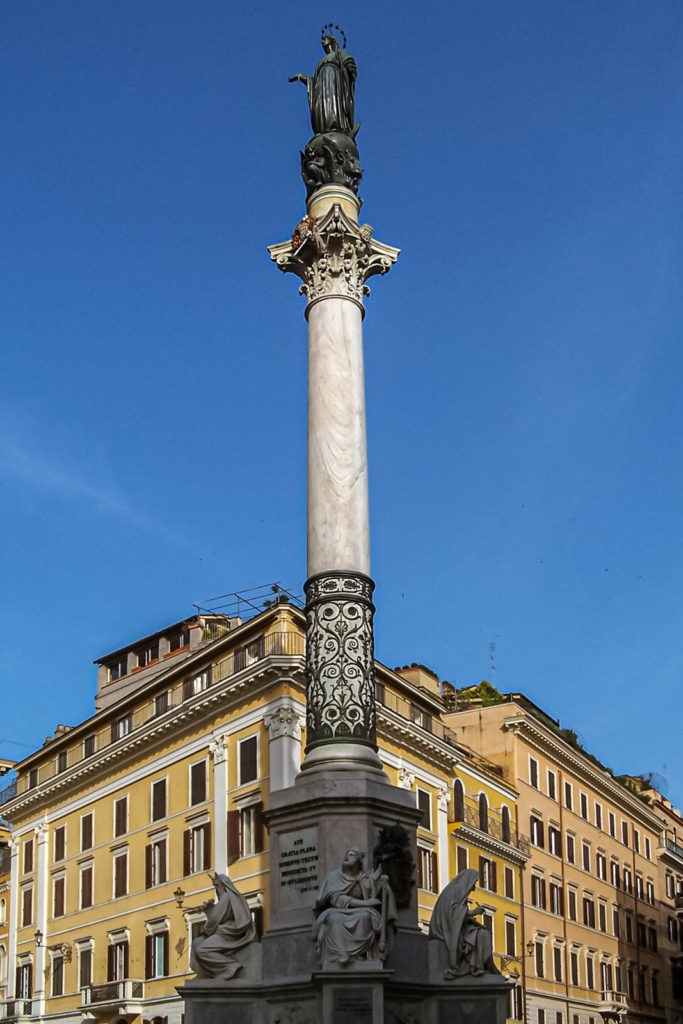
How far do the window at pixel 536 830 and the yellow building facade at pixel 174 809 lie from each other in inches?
65.9

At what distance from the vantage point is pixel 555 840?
6450 centimetres

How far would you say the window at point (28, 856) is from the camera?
2287 inches

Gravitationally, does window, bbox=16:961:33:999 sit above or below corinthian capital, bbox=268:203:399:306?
below

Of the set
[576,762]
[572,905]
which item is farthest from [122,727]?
[576,762]

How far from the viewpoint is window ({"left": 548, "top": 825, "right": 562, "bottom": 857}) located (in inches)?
2512

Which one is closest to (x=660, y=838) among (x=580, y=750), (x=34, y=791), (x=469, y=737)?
(x=580, y=750)

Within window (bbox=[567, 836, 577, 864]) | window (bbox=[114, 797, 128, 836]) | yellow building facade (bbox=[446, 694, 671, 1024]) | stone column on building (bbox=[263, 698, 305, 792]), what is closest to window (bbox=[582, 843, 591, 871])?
yellow building facade (bbox=[446, 694, 671, 1024])

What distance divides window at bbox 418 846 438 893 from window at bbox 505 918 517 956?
7193 millimetres

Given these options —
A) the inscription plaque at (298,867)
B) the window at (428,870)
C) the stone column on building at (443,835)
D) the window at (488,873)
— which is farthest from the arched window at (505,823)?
the inscription plaque at (298,867)

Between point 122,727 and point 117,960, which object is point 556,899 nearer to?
point 117,960

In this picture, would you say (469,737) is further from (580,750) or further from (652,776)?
(652,776)

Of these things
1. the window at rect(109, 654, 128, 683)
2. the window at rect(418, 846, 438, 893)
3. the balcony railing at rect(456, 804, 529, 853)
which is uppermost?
the window at rect(109, 654, 128, 683)

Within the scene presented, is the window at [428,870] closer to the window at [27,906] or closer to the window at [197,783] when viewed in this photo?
the window at [197,783]

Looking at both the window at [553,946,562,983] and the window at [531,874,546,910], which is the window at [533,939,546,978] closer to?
the window at [553,946,562,983]
